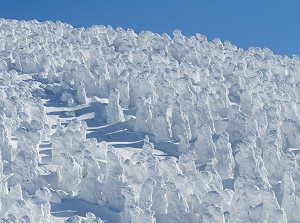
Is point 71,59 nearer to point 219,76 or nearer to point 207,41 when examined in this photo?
point 219,76

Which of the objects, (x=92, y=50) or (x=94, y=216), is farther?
(x=92, y=50)

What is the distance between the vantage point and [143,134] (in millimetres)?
85375

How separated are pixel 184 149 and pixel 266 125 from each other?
11143 mm

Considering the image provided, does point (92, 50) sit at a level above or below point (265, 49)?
below

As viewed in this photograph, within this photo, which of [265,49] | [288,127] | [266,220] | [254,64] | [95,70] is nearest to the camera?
[266,220]

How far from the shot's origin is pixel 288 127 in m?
88.2

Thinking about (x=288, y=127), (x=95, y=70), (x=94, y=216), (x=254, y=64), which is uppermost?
(x=254, y=64)

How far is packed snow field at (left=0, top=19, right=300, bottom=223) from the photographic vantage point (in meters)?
66.4

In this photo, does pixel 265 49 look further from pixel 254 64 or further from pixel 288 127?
pixel 288 127

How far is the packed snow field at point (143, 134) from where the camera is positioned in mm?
66438

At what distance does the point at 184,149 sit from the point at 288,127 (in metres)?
12.3

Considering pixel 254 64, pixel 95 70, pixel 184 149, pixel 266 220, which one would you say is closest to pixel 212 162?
pixel 184 149

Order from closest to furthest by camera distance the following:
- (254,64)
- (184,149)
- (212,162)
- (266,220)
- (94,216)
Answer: (94,216), (266,220), (212,162), (184,149), (254,64)

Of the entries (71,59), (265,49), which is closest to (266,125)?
(71,59)
